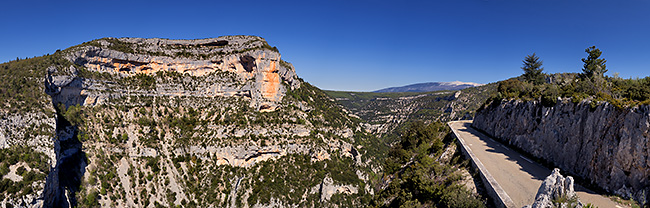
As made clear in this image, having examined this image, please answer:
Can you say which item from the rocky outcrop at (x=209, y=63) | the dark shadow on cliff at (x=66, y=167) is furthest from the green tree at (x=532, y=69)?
the dark shadow on cliff at (x=66, y=167)

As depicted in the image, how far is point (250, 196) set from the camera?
140 ft

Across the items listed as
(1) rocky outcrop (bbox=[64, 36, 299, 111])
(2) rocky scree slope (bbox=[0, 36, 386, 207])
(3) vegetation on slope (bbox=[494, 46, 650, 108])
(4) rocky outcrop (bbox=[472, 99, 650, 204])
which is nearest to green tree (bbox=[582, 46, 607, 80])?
(3) vegetation on slope (bbox=[494, 46, 650, 108])

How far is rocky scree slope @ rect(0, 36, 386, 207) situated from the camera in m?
37.8

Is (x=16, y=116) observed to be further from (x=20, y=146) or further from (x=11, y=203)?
(x=11, y=203)

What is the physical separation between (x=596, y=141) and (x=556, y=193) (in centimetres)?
670

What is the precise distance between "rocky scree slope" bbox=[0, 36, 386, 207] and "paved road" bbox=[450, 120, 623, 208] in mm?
28730

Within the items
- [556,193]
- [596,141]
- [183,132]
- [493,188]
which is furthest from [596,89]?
[183,132]

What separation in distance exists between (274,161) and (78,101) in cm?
3431

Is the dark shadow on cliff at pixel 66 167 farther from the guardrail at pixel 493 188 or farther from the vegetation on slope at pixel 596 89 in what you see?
the vegetation on slope at pixel 596 89

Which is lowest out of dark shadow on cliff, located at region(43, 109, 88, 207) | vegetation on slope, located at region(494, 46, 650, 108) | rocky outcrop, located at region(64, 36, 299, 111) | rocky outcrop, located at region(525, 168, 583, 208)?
dark shadow on cliff, located at region(43, 109, 88, 207)

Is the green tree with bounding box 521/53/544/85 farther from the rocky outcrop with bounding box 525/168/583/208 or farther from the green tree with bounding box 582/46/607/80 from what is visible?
the rocky outcrop with bounding box 525/168/583/208

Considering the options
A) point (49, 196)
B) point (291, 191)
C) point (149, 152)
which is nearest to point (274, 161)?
point (291, 191)

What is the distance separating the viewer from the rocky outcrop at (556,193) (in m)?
10.3

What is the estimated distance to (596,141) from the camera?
1410cm
